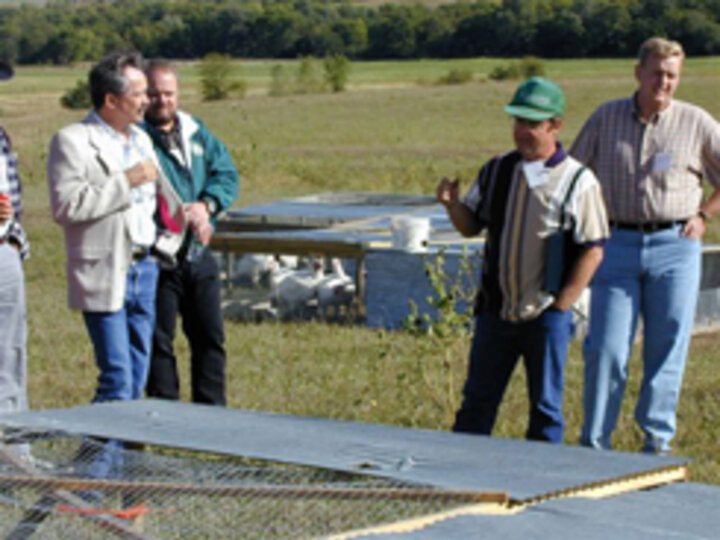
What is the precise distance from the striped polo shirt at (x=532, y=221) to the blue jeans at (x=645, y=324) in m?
0.60

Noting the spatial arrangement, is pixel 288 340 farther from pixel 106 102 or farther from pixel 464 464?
pixel 464 464

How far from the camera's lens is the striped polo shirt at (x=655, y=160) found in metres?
6.14

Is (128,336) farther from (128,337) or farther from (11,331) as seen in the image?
(11,331)

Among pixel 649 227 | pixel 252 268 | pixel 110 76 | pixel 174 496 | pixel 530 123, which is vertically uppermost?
pixel 110 76

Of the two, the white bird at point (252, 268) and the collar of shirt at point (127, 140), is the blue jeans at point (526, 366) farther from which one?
the white bird at point (252, 268)

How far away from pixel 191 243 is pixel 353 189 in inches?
708

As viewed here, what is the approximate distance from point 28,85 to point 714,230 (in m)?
71.8

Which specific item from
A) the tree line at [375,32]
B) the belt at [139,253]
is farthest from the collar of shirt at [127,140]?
the tree line at [375,32]

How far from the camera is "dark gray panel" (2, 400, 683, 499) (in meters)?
3.76

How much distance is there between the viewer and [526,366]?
570 cm

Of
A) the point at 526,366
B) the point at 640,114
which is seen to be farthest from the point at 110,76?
the point at 640,114

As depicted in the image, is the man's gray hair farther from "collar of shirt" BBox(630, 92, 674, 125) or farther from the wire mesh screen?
the wire mesh screen

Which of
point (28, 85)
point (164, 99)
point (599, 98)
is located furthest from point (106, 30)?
point (164, 99)

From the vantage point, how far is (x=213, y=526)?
13.4ft
